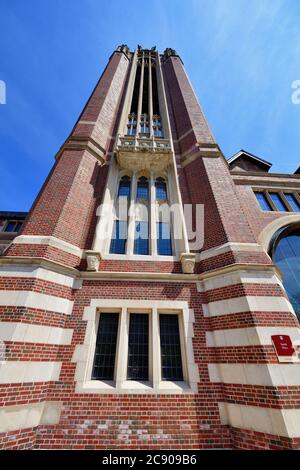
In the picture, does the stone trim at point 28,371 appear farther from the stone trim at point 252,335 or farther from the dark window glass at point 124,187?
the dark window glass at point 124,187

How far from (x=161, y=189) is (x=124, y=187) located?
1736mm

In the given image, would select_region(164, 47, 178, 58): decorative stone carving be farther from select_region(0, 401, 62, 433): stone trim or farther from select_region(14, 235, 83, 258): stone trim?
select_region(0, 401, 62, 433): stone trim

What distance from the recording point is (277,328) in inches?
173

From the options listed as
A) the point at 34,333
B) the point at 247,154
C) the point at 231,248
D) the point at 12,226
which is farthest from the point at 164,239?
the point at 12,226

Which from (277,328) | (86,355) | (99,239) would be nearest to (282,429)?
(277,328)

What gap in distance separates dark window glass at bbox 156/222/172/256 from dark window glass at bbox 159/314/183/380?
223 centimetres

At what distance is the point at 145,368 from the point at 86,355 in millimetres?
1493

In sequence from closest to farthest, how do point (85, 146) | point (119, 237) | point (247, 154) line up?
point (119, 237) → point (85, 146) → point (247, 154)

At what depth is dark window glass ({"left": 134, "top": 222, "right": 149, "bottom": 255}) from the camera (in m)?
6.98

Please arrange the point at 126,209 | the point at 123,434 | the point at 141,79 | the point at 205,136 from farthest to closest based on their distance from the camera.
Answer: the point at 141,79 → the point at 205,136 → the point at 126,209 → the point at 123,434

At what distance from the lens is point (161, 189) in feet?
30.1

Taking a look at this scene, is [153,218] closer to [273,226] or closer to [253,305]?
[253,305]

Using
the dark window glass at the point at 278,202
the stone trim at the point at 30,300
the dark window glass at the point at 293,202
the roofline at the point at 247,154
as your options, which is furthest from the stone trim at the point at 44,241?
the roofline at the point at 247,154

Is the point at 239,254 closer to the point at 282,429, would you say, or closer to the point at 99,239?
the point at 282,429
